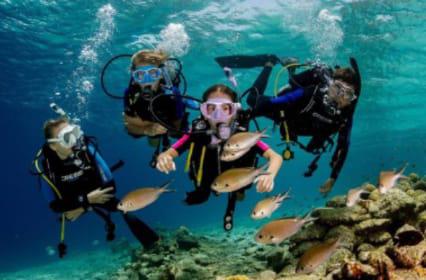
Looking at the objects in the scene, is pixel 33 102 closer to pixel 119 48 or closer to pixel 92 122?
pixel 92 122

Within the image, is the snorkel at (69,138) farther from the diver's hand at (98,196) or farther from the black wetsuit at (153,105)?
the black wetsuit at (153,105)

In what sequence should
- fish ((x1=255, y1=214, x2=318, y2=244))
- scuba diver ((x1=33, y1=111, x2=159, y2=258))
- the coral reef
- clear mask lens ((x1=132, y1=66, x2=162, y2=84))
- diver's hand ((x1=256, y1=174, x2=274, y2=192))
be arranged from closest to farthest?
fish ((x1=255, y1=214, x2=318, y2=244))
the coral reef
diver's hand ((x1=256, y1=174, x2=274, y2=192))
scuba diver ((x1=33, y1=111, x2=159, y2=258))
clear mask lens ((x1=132, y1=66, x2=162, y2=84))

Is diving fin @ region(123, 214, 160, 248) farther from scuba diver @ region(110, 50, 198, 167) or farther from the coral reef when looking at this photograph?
scuba diver @ region(110, 50, 198, 167)

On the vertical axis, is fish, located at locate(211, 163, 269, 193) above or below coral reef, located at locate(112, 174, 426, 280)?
above

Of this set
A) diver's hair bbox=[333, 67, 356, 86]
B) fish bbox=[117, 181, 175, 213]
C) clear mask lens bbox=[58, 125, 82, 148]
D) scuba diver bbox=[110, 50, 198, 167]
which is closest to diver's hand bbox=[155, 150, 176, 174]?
fish bbox=[117, 181, 175, 213]

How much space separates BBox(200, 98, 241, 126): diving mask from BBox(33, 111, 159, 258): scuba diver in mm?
2406

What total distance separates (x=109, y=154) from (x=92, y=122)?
32.1 m

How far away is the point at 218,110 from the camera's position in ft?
17.4

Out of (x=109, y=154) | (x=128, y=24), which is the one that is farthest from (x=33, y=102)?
(x=109, y=154)

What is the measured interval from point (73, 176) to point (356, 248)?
200 inches

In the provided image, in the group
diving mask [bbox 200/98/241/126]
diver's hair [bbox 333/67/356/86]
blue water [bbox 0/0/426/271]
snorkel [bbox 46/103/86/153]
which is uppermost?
blue water [bbox 0/0/426/271]

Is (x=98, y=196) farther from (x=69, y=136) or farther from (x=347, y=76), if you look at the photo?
(x=347, y=76)

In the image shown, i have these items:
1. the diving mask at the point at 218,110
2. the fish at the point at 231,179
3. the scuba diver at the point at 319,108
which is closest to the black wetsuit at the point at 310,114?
the scuba diver at the point at 319,108

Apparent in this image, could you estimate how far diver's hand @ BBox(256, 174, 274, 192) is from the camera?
480cm
